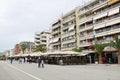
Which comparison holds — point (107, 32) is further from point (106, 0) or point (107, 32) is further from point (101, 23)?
point (106, 0)

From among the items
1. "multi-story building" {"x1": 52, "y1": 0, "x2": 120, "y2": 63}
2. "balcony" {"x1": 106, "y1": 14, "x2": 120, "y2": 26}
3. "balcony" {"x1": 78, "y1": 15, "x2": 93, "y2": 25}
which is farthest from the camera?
"balcony" {"x1": 78, "y1": 15, "x2": 93, "y2": 25}

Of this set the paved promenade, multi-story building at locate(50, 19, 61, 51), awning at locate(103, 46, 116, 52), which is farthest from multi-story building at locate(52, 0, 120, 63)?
the paved promenade

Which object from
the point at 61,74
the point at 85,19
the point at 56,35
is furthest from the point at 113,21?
the point at 56,35

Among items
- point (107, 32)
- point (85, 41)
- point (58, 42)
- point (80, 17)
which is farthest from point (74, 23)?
point (107, 32)

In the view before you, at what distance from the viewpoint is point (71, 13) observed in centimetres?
9056

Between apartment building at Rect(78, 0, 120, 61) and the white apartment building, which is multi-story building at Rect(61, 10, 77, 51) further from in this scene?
the white apartment building

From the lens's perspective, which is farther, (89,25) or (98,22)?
(89,25)

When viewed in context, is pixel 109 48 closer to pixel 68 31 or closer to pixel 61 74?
pixel 68 31

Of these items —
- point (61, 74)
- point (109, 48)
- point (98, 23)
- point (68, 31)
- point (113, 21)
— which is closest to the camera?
point (61, 74)

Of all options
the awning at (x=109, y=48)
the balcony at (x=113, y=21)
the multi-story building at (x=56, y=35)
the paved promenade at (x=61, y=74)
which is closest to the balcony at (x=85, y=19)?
the balcony at (x=113, y=21)

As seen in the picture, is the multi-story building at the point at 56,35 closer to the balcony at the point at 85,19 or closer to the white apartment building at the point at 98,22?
the white apartment building at the point at 98,22

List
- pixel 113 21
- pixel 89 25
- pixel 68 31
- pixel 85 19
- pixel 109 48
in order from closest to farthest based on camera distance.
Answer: pixel 113 21 → pixel 109 48 → pixel 89 25 → pixel 85 19 → pixel 68 31

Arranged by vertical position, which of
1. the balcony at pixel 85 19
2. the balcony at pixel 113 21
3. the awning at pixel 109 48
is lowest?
the awning at pixel 109 48

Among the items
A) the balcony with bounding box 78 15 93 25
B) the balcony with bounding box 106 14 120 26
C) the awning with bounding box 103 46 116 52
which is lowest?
the awning with bounding box 103 46 116 52
